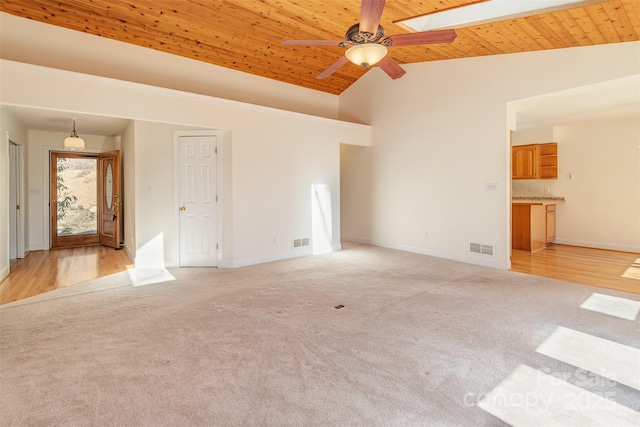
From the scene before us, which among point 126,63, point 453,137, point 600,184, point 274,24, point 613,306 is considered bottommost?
point 613,306

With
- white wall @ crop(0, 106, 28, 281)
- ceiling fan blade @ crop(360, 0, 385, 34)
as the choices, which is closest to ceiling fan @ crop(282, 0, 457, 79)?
ceiling fan blade @ crop(360, 0, 385, 34)

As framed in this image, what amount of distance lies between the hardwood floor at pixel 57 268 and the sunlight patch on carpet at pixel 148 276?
386 mm

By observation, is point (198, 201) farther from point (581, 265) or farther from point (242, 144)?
point (581, 265)

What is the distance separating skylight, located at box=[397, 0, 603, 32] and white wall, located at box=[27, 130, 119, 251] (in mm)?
7072

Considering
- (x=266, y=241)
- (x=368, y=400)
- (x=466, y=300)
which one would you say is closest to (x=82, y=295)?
(x=266, y=241)

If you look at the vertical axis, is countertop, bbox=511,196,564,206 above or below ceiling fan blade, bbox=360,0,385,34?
below

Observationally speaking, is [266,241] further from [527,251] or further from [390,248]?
[527,251]

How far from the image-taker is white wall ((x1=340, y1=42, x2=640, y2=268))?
4457 mm

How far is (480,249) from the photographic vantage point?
5.38 metres

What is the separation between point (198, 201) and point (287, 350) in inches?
140

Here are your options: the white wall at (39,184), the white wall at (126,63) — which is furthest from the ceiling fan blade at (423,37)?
the white wall at (39,184)

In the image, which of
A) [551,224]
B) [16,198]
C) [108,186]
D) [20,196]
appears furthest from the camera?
[108,186]

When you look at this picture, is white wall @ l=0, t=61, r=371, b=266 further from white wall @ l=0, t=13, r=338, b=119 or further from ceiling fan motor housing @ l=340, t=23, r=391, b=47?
ceiling fan motor housing @ l=340, t=23, r=391, b=47

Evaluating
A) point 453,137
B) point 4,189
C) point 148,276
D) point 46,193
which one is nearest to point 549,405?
point 453,137
